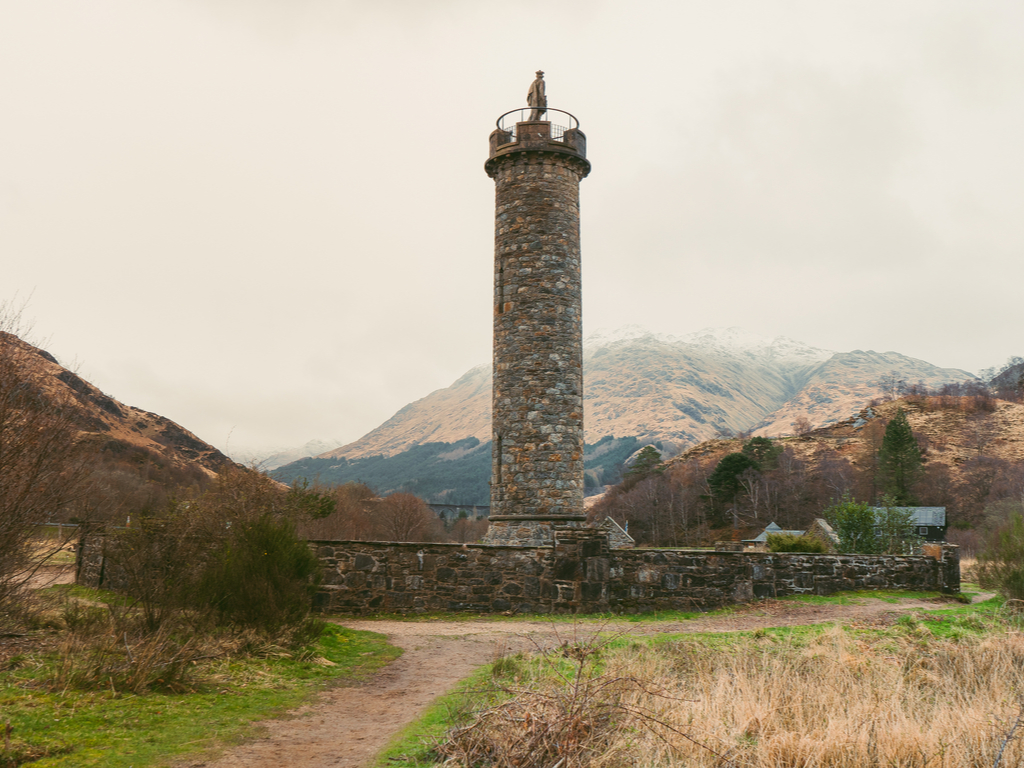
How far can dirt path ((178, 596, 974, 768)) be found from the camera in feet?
15.8

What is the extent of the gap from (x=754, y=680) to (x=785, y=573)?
8.21 meters

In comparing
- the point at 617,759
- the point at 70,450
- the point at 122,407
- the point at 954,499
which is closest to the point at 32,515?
the point at 70,450

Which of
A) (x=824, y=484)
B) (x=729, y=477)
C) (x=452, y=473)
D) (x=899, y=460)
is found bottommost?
(x=824, y=484)

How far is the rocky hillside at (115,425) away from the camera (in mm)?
7016

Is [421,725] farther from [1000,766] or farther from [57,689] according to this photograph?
[1000,766]

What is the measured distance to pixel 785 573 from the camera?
1350 cm

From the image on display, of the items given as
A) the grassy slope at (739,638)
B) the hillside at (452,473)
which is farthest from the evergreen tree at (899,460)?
the hillside at (452,473)

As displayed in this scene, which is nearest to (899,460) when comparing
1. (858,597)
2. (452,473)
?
(858,597)

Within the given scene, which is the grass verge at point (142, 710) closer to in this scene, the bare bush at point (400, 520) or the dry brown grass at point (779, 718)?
the dry brown grass at point (779, 718)

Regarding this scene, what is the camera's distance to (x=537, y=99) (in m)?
17.9

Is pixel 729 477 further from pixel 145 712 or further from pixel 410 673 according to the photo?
pixel 145 712

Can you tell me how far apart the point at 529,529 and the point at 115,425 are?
76866 mm

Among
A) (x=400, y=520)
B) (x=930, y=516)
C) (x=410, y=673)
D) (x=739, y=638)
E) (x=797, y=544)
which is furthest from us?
(x=930, y=516)

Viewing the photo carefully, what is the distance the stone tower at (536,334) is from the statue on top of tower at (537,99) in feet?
0.28
